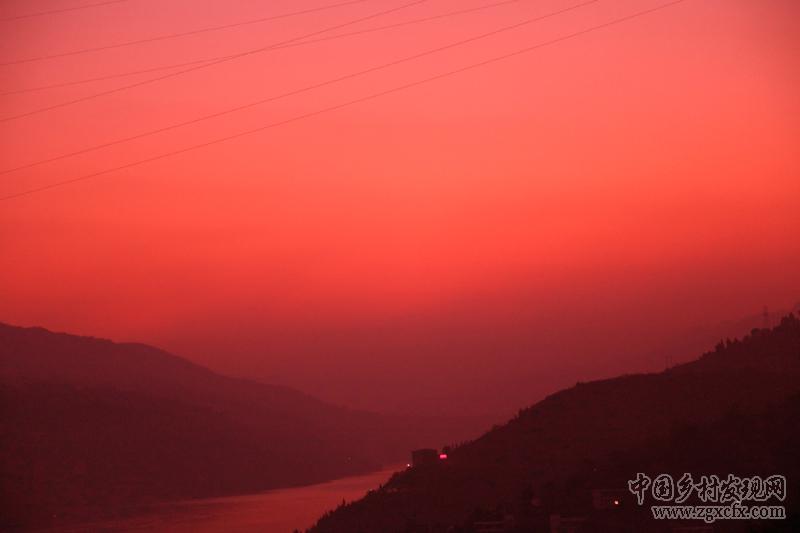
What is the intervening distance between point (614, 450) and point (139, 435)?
90.7 metres

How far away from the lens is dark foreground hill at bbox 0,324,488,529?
9206 centimetres

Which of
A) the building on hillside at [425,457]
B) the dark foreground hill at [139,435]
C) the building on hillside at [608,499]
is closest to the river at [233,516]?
the dark foreground hill at [139,435]

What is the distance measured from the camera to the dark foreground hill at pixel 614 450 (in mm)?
28688

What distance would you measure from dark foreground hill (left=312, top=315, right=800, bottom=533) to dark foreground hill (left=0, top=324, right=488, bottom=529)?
43576mm

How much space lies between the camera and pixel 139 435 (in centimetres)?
11525

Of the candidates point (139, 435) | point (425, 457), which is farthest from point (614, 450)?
point (139, 435)

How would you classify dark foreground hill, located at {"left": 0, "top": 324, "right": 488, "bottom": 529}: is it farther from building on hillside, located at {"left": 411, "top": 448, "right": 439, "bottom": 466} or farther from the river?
building on hillside, located at {"left": 411, "top": 448, "right": 439, "bottom": 466}

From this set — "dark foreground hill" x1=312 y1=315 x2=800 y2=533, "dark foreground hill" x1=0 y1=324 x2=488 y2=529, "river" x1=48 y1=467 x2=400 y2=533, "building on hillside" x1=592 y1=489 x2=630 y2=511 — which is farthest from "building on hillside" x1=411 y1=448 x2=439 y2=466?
"dark foreground hill" x1=0 y1=324 x2=488 y2=529

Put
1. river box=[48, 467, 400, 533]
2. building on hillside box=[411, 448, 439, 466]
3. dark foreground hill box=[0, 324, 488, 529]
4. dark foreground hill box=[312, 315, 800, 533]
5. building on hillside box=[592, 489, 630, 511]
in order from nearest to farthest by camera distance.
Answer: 1. building on hillside box=[592, 489, 630, 511]
2. dark foreground hill box=[312, 315, 800, 533]
3. building on hillside box=[411, 448, 439, 466]
4. river box=[48, 467, 400, 533]
5. dark foreground hill box=[0, 324, 488, 529]

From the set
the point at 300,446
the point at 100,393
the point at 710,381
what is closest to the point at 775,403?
the point at 710,381

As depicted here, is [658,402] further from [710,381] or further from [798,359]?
[798,359]

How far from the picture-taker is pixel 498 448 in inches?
1663

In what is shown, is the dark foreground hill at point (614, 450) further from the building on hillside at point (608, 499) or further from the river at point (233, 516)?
the river at point (233, 516)

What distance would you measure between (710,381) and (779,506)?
18.4 m
